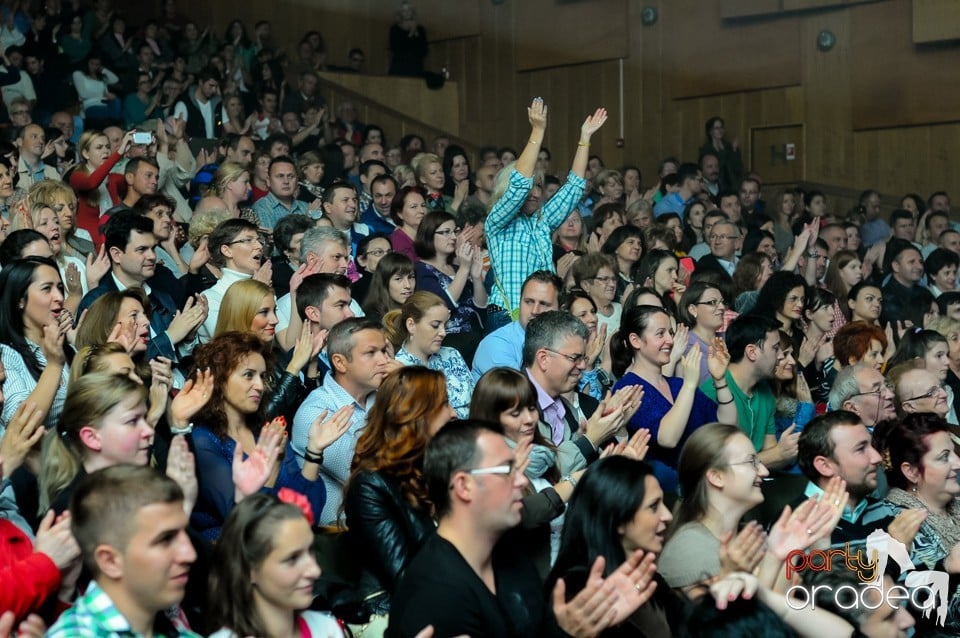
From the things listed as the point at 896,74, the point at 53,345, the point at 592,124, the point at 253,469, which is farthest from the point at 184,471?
the point at 896,74

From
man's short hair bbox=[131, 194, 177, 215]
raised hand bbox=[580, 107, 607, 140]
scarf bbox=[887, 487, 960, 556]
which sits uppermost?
raised hand bbox=[580, 107, 607, 140]

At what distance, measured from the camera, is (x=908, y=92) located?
11.4 m

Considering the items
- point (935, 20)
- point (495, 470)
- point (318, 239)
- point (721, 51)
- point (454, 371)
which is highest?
point (935, 20)

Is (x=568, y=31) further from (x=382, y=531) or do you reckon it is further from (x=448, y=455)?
(x=448, y=455)

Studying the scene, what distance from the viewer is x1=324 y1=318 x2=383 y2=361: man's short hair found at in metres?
4.21

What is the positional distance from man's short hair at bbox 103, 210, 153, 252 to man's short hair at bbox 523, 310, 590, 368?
1781 mm

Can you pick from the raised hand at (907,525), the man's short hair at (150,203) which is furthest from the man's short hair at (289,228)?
the raised hand at (907,525)

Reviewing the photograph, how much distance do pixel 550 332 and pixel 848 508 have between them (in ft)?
3.85

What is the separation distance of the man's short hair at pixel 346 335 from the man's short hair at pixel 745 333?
5.25 ft

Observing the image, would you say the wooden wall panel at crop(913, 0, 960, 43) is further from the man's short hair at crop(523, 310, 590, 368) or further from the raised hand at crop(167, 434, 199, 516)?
the raised hand at crop(167, 434, 199, 516)

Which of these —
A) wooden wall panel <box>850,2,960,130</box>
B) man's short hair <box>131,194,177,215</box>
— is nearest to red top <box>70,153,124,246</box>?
man's short hair <box>131,194,177,215</box>

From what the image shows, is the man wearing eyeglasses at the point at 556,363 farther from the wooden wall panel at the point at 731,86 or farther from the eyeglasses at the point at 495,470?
the wooden wall panel at the point at 731,86

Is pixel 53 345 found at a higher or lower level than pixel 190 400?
higher

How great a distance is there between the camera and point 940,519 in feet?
13.3
